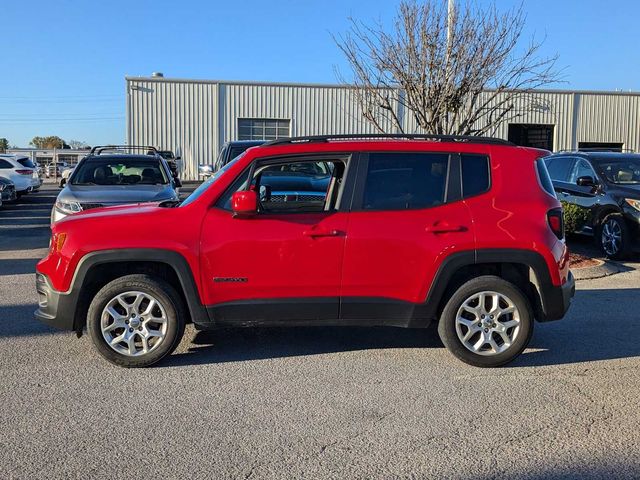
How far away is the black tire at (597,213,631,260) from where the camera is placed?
398 inches

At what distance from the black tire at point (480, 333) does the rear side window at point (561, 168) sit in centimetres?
769

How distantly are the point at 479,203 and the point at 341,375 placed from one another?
1.77 metres

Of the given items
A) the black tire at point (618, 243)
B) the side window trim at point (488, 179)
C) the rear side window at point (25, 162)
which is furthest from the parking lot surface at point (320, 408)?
the rear side window at point (25, 162)

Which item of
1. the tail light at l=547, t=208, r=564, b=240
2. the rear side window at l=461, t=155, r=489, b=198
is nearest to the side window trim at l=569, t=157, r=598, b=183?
the tail light at l=547, t=208, r=564, b=240

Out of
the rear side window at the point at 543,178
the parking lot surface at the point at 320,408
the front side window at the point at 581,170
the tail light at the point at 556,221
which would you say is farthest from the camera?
the front side window at the point at 581,170

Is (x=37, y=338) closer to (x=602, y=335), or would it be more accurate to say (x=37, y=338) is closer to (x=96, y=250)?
(x=96, y=250)

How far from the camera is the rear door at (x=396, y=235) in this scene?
484 cm

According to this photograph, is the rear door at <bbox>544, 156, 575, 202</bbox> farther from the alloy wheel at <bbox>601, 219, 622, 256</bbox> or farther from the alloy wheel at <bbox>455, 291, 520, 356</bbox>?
the alloy wheel at <bbox>455, 291, 520, 356</bbox>

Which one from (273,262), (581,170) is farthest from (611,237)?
(273,262)

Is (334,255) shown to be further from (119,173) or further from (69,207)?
(119,173)

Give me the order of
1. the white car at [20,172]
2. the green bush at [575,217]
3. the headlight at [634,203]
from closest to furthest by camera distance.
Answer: the headlight at [634,203]
the green bush at [575,217]
the white car at [20,172]

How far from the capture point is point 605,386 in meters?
4.61

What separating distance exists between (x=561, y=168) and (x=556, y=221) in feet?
26.2

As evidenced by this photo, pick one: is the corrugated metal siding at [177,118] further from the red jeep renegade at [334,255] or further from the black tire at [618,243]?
the red jeep renegade at [334,255]
